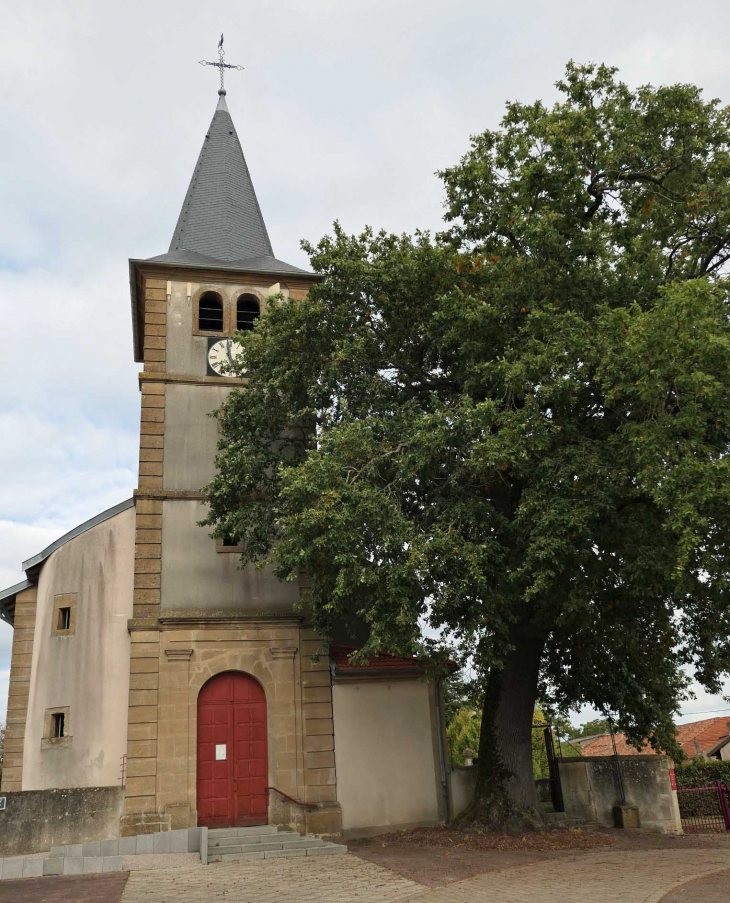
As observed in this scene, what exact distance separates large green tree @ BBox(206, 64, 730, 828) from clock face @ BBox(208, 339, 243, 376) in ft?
7.93

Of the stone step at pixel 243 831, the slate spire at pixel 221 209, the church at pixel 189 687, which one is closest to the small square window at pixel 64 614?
the church at pixel 189 687

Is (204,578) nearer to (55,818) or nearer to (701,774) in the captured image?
(55,818)

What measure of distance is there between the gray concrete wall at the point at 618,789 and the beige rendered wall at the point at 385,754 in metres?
2.97

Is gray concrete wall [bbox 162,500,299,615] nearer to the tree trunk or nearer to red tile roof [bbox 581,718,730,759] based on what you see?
the tree trunk

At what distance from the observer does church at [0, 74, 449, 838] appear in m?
16.9

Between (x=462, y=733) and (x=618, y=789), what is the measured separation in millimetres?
14764

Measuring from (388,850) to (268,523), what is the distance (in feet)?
21.4

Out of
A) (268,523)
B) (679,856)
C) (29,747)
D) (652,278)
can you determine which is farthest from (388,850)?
(652,278)

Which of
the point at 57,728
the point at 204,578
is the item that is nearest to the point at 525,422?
the point at 204,578

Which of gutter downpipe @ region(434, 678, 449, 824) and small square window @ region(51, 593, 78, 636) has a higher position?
small square window @ region(51, 593, 78, 636)

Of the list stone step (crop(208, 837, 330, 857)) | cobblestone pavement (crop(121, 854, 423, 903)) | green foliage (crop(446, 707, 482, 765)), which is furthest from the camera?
green foliage (crop(446, 707, 482, 765))

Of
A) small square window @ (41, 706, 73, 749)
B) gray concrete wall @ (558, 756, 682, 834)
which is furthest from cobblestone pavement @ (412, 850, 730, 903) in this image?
small square window @ (41, 706, 73, 749)

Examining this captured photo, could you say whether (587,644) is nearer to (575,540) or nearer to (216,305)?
(575,540)

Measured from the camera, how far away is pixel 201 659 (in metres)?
17.7
